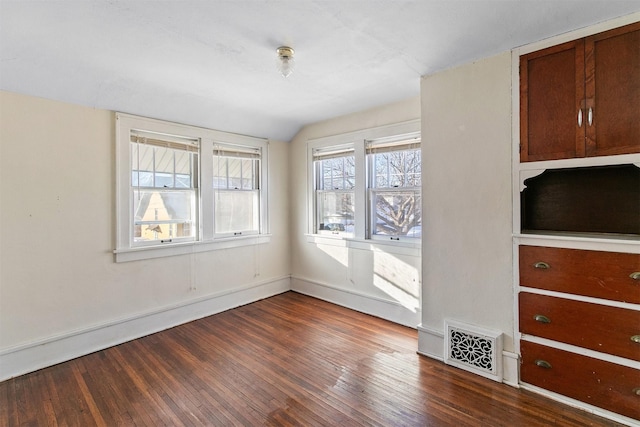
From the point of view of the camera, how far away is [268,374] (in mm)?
2379

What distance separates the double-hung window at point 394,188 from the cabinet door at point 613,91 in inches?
57.9

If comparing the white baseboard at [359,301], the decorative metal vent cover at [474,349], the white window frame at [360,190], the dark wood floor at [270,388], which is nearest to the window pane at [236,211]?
the white window frame at [360,190]

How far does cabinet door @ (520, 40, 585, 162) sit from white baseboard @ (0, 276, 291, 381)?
11.5ft

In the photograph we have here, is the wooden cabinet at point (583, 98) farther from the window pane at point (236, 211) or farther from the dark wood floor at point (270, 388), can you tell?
the window pane at point (236, 211)

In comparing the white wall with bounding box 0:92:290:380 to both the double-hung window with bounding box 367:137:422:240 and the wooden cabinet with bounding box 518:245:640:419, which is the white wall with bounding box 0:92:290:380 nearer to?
the double-hung window with bounding box 367:137:422:240

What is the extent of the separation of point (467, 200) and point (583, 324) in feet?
3.61

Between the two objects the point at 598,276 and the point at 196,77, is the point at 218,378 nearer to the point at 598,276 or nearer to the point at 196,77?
the point at 196,77

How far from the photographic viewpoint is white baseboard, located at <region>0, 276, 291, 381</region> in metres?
2.44

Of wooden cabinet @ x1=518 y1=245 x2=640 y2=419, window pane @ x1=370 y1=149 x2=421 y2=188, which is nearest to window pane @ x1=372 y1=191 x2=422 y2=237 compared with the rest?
window pane @ x1=370 y1=149 x2=421 y2=188

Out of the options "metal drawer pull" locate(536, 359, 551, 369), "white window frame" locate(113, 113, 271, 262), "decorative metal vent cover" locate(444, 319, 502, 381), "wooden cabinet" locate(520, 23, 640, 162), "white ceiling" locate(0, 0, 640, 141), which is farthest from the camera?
"white window frame" locate(113, 113, 271, 262)

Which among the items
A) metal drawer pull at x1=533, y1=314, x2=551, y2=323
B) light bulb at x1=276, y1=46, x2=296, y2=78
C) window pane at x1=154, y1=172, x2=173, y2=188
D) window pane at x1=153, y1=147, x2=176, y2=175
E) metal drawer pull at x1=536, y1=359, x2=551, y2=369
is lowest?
metal drawer pull at x1=536, y1=359, x2=551, y2=369

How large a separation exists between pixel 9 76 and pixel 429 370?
4004 millimetres

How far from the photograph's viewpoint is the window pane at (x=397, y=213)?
327 cm

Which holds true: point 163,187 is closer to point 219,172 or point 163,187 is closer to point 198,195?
point 198,195
